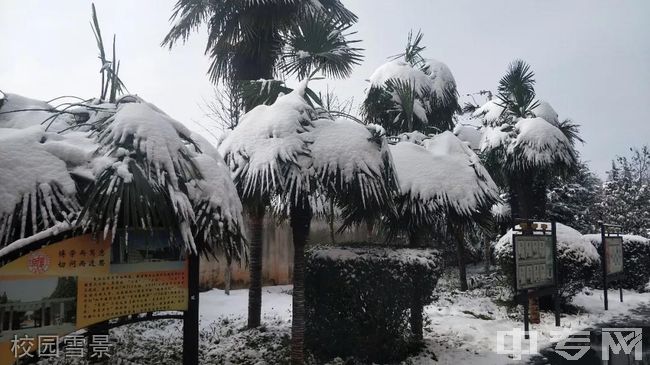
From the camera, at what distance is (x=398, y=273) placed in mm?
5504

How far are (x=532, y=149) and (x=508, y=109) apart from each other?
153 centimetres

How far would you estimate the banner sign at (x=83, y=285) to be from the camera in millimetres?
3176

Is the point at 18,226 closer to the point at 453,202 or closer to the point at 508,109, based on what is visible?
the point at 453,202

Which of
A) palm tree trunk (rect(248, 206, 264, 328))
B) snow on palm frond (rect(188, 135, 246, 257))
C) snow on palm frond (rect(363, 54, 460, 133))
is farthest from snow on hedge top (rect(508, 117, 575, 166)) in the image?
snow on palm frond (rect(188, 135, 246, 257))

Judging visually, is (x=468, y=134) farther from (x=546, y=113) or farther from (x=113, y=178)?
(x=113, y=178)

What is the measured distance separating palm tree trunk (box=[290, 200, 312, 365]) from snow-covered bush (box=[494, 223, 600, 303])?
5.17 meters

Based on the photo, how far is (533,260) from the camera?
762cm

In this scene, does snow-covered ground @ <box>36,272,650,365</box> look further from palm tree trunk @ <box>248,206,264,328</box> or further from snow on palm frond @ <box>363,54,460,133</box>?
snow on palm frond @ <box>363,54,460,133</box>

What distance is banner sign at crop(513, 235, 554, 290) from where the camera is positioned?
7234 millimetres

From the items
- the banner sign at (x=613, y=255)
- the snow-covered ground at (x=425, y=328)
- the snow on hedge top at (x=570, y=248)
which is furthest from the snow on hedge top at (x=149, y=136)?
the banner sign at (x=613, y=255)

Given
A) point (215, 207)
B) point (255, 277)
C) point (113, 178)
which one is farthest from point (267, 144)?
point (255, 277)

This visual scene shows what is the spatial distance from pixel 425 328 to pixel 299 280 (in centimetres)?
296

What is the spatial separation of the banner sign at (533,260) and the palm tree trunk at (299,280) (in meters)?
3.70

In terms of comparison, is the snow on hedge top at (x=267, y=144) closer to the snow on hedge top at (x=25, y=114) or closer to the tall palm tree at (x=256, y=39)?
the tall palm tree at (x=256, y=39)
